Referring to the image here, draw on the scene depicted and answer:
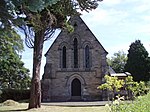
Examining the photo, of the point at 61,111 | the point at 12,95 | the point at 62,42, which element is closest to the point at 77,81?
the point at 62,42

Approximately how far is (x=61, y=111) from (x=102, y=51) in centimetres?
→ 2298

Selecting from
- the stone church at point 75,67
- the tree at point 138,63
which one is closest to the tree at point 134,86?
the stone church at point 75,67

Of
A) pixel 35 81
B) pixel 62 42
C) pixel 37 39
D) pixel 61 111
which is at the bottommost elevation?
pixel 61 111

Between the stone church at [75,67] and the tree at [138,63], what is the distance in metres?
11.8

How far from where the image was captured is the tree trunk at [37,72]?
23328 mm

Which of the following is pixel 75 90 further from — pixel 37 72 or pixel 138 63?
pixel 37 72

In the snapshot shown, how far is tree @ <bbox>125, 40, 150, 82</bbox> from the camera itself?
50.2m

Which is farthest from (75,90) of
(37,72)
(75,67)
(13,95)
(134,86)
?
(134,86)

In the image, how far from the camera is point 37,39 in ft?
81.0

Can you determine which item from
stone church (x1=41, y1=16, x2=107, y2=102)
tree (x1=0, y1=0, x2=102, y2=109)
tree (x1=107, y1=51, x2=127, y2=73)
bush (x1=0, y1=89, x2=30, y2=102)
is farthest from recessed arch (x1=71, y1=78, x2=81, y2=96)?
tree (x1=107, y1=51, x2=127, y2=73)

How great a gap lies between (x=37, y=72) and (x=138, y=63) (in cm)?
3112

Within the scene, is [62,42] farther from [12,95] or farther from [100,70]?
[12,95]

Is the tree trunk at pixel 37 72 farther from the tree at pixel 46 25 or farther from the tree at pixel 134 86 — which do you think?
the tree at pixel 134 86

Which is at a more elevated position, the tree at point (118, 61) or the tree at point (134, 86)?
the tree at point (118, 61)
